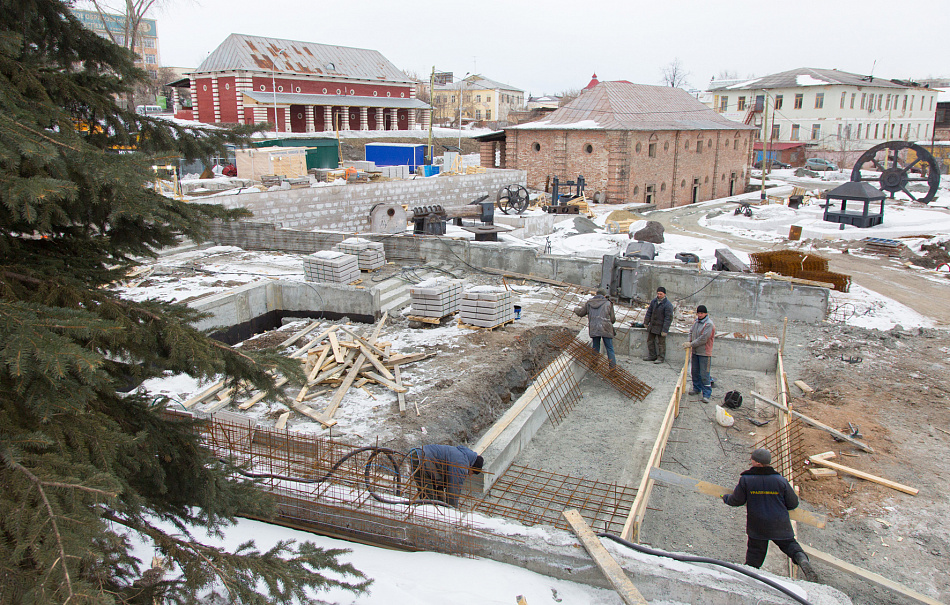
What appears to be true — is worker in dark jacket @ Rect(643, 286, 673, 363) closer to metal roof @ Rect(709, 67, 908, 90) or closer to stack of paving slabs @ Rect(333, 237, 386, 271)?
stack of paving slabs @ Rect(333, 237, 386, 271)

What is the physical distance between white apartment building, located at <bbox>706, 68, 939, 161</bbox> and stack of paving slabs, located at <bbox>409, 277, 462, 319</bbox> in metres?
54.9

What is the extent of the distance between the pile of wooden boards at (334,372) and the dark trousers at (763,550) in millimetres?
4509

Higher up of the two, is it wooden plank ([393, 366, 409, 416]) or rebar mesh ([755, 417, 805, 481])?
wooden plank ([393, 366, 409, 416])

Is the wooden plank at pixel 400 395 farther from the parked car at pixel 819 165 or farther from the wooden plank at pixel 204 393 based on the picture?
the parked car at pixel 819 165

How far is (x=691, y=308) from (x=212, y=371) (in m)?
11.8

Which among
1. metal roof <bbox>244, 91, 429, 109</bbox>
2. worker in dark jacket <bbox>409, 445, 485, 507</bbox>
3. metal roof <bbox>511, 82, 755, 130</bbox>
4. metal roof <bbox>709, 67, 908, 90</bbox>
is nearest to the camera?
worker in dark jacket <bbox>409, 445, 485, 507</bbox>

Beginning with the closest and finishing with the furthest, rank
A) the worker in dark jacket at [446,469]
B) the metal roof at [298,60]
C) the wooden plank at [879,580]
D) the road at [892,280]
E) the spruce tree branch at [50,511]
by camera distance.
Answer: the spruce tree branch at [50,511] → the wooden plank at [879,580] → the worker in dark jacket at [446,469] → the road at [892,280] → the metal roof at [298,60]

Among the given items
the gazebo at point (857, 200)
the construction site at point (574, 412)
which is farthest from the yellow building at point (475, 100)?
the construction site at point (574, 412)

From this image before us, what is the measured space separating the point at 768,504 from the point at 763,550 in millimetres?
449

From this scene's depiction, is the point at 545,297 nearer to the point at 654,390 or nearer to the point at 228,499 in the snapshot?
the point at 654,390

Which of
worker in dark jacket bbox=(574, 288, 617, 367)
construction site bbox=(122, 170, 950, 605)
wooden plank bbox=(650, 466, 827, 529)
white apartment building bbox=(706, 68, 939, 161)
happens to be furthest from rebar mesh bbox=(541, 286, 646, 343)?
white apartment building bbox=(706, 68, 939, 161)

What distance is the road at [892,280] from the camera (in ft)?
52.7

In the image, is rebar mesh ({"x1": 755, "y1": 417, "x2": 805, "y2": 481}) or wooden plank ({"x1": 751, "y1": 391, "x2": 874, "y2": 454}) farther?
wooden plank ({"x1": 751, "y1": 391, "x2": 874, "y2": 454})

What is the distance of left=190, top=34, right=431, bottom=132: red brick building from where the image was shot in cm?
4100
